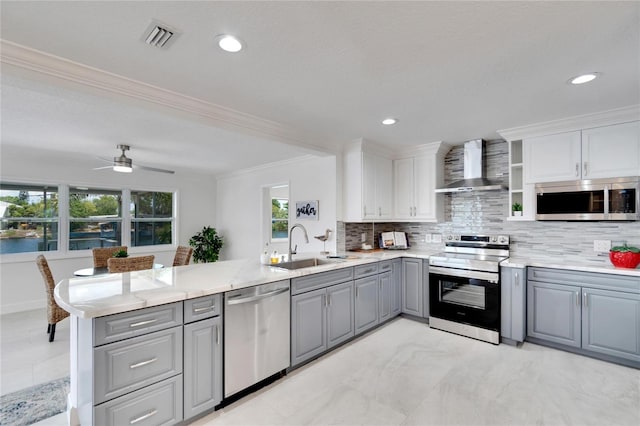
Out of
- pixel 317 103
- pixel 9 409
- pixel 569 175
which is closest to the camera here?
pixel 9 409

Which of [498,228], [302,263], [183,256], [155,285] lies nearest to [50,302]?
[183,256]

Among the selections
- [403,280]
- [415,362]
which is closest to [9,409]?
[415,362]

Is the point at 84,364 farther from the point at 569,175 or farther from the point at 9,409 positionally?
the point at 569,175

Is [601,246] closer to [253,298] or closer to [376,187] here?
[376,187]

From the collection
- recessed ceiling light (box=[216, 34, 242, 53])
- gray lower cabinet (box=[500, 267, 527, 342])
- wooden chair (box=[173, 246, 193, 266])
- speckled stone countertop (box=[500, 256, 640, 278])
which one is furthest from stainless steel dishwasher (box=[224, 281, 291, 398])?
wooden chair (box=[173, 246, 193, 266])

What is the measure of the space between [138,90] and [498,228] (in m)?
4.22

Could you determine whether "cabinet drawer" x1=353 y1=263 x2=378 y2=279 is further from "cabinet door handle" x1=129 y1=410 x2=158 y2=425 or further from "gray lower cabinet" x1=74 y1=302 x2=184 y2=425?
"cabinet door handle" x1=129 y1=410 x2=158 y2=425

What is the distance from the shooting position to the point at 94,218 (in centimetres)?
566

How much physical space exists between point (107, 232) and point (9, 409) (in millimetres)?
4121

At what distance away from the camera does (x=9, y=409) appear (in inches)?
89.4

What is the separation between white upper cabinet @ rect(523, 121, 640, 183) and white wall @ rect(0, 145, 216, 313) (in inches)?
247

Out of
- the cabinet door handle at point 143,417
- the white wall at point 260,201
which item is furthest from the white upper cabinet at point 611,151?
the cabinet door handle at point 143,417

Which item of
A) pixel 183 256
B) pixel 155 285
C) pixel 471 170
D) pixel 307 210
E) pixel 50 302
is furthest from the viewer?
pixel 183 256

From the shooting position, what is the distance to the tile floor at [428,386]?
212 centimetres
